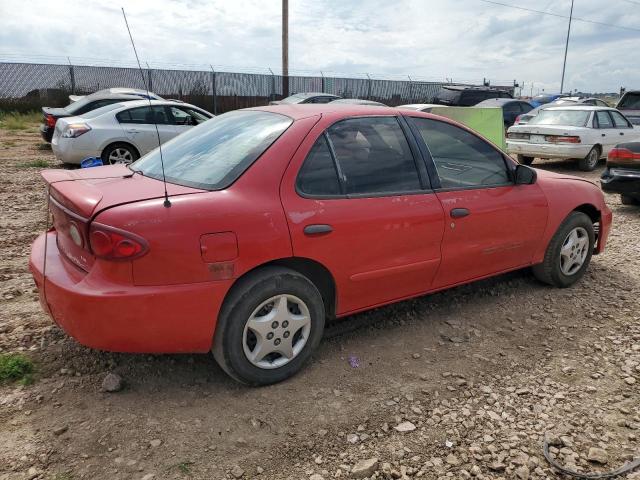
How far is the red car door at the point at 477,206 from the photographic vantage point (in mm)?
3656

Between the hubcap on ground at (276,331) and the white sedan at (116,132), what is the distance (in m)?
7.43

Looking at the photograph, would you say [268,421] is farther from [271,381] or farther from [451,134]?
[451,134]

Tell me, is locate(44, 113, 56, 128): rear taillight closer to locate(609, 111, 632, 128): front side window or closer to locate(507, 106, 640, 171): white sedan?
locate(507, 106, 640, 171): white sedan

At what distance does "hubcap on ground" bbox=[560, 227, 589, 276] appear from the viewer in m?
4.57

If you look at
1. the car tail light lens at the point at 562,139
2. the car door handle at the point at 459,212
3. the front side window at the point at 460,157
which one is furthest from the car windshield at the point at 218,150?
the car tail light lens at the point at 562,139

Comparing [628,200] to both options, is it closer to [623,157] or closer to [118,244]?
[623,157]

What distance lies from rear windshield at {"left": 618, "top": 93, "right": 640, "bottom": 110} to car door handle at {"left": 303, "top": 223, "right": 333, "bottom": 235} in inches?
634

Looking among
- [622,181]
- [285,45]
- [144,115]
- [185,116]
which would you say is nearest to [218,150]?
[622,181]

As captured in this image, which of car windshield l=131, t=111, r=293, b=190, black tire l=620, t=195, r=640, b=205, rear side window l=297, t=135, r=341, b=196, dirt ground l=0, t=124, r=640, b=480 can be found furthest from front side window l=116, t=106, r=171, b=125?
black tire l=620, t=195, r=640, b=205

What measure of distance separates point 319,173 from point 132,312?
129cm

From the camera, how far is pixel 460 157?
3.83 m

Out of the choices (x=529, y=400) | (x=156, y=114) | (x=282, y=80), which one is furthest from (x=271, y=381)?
(x=282, y=80)

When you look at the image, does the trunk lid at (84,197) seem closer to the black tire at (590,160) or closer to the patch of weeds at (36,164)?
the patch of weeds at (36,164)

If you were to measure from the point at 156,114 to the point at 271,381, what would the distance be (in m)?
8.60
